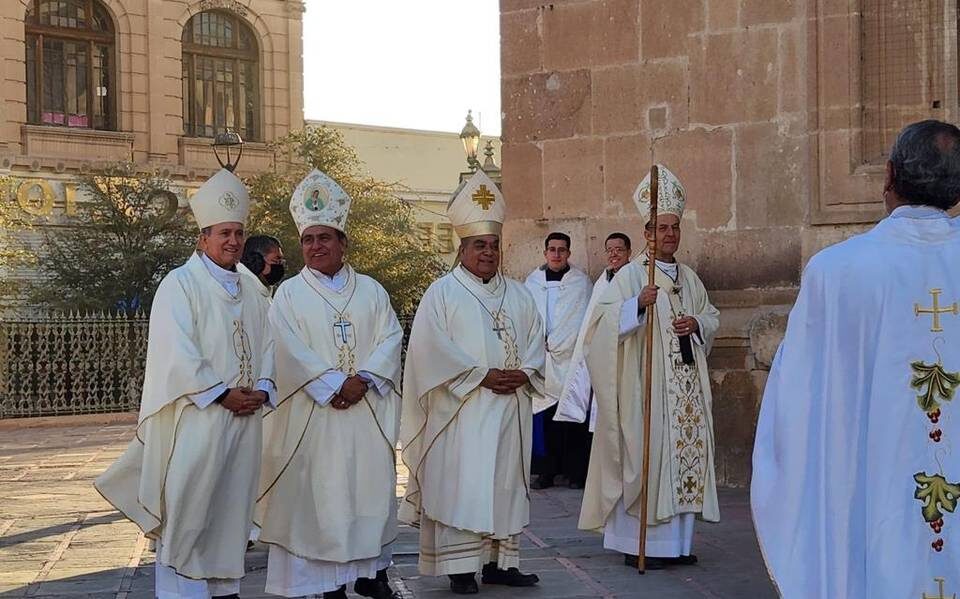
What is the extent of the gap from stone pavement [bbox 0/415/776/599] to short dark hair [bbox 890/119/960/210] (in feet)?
11.1

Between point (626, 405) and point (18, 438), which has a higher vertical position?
point (626, 405)

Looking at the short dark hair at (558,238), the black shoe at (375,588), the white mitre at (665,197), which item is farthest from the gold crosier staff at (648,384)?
the short dark hair at (558,238)

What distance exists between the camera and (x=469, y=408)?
715 cm

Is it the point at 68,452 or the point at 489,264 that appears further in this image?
the point at 68,452

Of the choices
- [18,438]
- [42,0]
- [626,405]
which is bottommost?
[18,438]

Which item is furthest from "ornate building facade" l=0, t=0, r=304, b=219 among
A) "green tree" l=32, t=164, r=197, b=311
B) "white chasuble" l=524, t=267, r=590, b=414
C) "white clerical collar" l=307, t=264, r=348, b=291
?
"white clerical collar" l=307, t=264, r=348, b=291

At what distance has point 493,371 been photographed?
7.12m

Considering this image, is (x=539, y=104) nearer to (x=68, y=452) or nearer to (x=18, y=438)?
(x=68, y=452)

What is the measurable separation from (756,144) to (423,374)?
12.8 ft

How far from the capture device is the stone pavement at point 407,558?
23.1 ft

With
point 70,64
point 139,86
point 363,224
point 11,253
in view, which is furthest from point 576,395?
point 70,64

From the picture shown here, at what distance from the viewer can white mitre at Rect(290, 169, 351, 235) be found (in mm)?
6980

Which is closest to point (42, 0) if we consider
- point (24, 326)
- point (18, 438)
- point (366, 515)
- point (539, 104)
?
point (24, 326)

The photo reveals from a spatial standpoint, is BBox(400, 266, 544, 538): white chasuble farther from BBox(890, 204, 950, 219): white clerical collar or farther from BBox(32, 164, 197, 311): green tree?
BBox(32, 164, 197, 311): green tree
